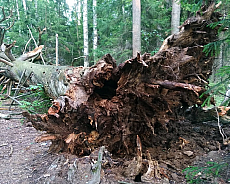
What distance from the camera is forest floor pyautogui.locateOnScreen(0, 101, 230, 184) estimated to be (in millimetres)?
2328

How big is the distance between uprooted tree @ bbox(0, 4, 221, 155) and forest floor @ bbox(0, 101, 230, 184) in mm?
320

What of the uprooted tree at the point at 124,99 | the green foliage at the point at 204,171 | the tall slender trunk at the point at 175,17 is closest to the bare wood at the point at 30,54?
the uprooted tree at the point at 124,99

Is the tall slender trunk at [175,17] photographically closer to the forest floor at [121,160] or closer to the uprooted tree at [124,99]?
the uprooted tree at [124,99]

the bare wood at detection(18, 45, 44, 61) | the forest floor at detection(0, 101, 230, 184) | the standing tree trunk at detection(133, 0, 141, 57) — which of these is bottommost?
the forest floor at detection(0, 101, 230, 184)

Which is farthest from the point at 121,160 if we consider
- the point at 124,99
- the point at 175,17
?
the point at 175,17

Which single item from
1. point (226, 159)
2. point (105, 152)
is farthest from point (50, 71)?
point (226, 159)

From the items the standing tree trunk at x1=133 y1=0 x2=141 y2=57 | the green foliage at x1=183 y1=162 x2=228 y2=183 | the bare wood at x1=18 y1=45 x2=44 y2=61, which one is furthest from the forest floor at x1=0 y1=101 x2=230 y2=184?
the standing tree trunk at x1=133 y1=0 x2=141 y2=57

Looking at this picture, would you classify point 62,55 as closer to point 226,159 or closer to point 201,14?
point 201,14

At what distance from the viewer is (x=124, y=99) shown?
281 centimetres

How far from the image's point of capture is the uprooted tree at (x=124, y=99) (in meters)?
2.59

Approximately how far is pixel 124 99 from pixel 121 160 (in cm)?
107

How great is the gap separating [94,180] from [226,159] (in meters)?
2.10

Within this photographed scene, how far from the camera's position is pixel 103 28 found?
12352 millimetres

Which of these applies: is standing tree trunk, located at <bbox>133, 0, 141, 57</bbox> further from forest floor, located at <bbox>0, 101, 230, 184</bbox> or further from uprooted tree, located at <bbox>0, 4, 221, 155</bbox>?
forest floor, located at <bbox>0, 101, 230, 184</bbox>
